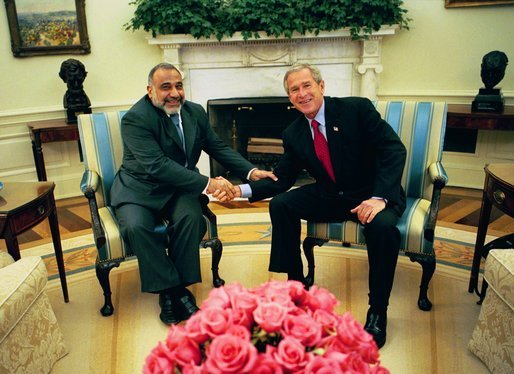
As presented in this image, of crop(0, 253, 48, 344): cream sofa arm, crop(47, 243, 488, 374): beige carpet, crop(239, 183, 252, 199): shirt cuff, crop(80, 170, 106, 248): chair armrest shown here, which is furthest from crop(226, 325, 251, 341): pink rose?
crop(239, 183, 252, 199): shirt cuff

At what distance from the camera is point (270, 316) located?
902mm

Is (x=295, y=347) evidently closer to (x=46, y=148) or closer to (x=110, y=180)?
(x=110, y=180)

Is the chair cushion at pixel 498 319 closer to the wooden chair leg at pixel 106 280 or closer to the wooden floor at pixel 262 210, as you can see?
the wooden floor at pixel 262 210

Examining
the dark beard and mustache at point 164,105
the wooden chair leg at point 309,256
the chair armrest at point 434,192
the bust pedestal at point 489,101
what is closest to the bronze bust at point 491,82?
the bust pedestal at point 489,101

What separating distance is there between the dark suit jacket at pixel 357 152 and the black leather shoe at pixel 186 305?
0.83 metres

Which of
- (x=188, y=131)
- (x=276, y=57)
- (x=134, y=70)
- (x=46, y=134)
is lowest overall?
(x=46, y=134)

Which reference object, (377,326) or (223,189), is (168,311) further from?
(377,326)

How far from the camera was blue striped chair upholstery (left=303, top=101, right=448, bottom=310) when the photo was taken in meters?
2.03

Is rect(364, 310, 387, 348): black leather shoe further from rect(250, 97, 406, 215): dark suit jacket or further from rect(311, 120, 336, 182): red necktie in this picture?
rect(311, 120, 336, 182): red necktie

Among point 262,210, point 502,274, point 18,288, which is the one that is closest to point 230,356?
point 18,288

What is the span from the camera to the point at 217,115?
4.08 metres

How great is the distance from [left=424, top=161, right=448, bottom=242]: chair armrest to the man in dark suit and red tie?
0.44 ft

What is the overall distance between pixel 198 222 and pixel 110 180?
0.64 m

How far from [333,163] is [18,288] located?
139cm
